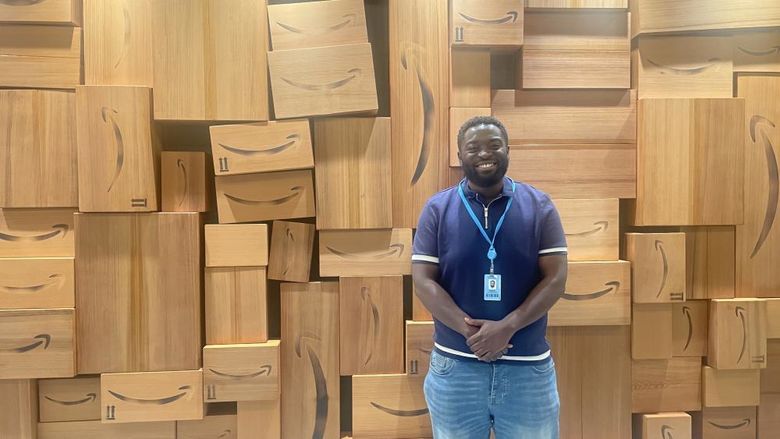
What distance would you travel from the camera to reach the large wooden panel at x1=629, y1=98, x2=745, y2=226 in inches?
80.7

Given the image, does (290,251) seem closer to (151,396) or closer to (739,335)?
(151,396)

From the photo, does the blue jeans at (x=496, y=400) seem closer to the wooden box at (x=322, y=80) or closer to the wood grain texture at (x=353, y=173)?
the wood grain texture at (x=353, y=173)

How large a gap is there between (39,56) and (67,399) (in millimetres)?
1182

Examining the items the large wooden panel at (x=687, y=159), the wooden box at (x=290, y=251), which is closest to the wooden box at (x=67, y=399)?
the wooden box at (x=290, y=251)

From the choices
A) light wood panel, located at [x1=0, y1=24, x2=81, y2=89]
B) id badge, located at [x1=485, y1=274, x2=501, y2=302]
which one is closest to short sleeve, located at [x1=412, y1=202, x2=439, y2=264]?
id badge, located at [x1=485, y1=274, x2=501, y2=302]

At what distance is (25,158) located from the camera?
194 cm

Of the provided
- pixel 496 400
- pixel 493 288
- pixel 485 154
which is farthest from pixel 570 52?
pixel 496 400

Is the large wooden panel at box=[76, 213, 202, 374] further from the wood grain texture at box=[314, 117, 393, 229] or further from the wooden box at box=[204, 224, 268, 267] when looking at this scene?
the wood grain texture at box=[314, 117, 393, 229]

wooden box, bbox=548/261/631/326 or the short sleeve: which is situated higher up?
the short sleeve

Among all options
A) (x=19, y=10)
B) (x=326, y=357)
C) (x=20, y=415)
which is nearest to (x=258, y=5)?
(x=19, y=10)

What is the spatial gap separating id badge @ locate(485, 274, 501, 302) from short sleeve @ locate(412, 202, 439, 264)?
15 cm

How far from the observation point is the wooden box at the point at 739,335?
6.77 ft

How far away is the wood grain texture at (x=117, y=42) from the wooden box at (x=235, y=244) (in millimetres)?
567

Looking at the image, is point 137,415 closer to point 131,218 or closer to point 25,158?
point 131,218
